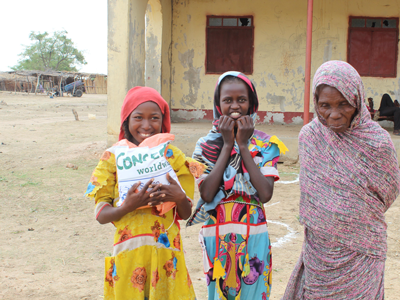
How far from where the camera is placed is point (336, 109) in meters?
1.68

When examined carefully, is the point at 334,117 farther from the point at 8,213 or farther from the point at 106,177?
the point at 8,213

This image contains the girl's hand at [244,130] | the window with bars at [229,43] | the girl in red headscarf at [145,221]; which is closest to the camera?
the girl in red headscarf at [145,221]

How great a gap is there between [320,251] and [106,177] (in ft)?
3.46

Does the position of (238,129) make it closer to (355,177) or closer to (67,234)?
(355,177)

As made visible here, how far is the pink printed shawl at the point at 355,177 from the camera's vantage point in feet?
5.46

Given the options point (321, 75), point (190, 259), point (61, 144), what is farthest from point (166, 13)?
point (321, 75)

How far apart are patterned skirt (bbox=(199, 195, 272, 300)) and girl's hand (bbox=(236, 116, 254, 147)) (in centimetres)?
29

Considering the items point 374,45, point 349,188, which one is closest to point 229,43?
point 374,45

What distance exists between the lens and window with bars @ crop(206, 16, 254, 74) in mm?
8602

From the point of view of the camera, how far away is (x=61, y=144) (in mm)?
8945

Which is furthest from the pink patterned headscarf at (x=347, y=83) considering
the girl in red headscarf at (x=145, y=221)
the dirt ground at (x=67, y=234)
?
the dirt ground at (x=67, y=234)

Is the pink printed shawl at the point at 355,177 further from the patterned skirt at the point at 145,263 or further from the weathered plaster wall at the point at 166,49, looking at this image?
the weathered plaster wall at the point at 166,49

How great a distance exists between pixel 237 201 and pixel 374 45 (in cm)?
785

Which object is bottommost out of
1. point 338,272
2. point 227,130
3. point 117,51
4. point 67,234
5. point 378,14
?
point 67,234
